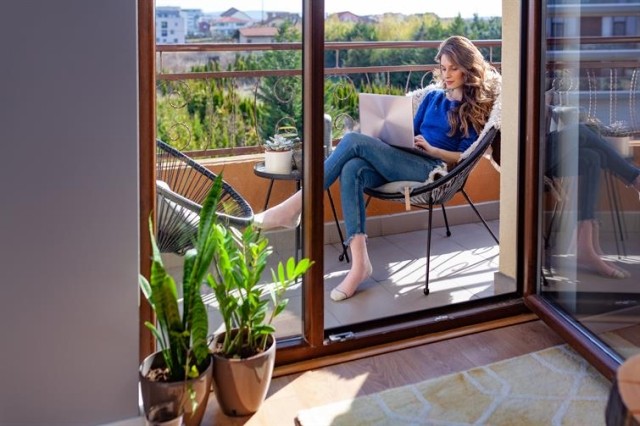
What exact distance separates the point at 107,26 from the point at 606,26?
5.39ft

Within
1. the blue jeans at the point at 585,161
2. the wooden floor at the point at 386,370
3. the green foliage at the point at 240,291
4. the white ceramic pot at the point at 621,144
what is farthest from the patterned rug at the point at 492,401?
the white ceramic pot at the point at 621,144

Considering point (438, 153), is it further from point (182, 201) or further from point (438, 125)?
point (182, 201)

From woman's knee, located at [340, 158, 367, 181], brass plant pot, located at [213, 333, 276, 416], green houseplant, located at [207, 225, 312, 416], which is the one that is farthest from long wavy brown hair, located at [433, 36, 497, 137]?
brass plant pot, located at [213, 333, 276, 416]

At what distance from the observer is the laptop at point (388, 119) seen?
3.36 metres

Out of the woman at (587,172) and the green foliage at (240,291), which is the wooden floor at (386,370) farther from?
the woman at (587,172)

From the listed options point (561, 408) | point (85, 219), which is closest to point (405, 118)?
point (561, 408)

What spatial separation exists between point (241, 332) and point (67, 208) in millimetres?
648

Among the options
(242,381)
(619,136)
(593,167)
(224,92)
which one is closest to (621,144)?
(619,136)

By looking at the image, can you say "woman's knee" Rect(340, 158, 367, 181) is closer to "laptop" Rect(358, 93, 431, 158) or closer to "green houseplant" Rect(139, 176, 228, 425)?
"laptop" Rect(358, 93, 431, 158)

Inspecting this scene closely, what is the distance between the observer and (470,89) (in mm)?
3508

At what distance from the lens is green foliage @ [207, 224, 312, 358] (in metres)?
Answer: 2.04

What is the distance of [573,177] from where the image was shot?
2559 millimetres

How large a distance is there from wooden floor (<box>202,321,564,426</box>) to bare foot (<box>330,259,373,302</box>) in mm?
649

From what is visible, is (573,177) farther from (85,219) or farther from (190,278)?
(85,219)
